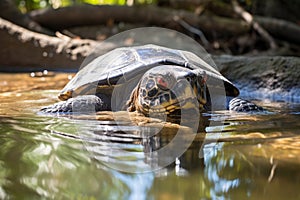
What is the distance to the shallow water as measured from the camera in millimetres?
1063

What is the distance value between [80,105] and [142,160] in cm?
129

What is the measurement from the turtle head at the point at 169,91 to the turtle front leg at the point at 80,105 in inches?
A: 15.2

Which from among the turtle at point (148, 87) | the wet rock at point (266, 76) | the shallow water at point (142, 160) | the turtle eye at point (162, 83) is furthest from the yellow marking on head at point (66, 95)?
the wet rock at point (266, 76)

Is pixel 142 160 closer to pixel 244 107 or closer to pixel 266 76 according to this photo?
pixel 244 107

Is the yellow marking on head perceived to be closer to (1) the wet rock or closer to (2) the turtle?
(2) the turtle

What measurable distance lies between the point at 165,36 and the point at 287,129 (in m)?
4.91

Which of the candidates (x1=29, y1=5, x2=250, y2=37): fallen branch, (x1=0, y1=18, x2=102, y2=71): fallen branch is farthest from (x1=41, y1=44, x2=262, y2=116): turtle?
(x1=29, y1=5, x2=250, y2=37): fallen branch

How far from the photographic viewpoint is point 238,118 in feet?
7.63

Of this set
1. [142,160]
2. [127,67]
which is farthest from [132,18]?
[142,160]

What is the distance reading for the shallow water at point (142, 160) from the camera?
1063 mm

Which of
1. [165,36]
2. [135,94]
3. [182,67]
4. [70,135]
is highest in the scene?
[165,36]

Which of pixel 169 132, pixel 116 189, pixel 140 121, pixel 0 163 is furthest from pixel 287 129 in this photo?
pixel 0 163

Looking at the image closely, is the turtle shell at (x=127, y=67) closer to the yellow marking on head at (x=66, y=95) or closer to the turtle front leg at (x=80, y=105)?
the yellow marking on head at (x=66, y=95)

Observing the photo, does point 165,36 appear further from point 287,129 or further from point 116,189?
point 116,189
